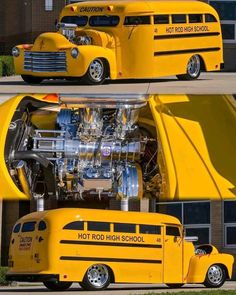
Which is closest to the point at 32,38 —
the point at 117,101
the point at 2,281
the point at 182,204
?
the point at 182,204

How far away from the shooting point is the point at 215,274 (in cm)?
2078

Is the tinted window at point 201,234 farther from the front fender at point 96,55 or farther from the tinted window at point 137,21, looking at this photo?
the front fender at point 96,55

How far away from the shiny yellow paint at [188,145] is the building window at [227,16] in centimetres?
1604

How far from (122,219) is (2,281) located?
5.71m

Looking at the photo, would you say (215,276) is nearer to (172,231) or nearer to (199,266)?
(199,266)

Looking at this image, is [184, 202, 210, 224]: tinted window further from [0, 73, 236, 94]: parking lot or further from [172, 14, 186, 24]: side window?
[172, 14, 186, 24]: side window

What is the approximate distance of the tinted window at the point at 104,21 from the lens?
66.7ft

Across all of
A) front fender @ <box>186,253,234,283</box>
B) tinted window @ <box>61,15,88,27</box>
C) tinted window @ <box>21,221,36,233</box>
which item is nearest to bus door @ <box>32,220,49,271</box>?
tinted window @ <box>21,221,36,233</box>

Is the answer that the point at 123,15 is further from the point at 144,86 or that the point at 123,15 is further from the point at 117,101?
the point at 117,101

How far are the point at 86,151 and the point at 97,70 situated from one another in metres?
5.38

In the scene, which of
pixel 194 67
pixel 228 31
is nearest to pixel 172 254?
pixel 194 67

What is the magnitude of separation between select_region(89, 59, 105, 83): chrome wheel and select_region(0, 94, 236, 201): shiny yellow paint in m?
3.72

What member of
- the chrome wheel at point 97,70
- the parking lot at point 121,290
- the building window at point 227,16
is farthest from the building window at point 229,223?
the chrome wheel at point 97,70

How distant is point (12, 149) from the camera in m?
14.2
